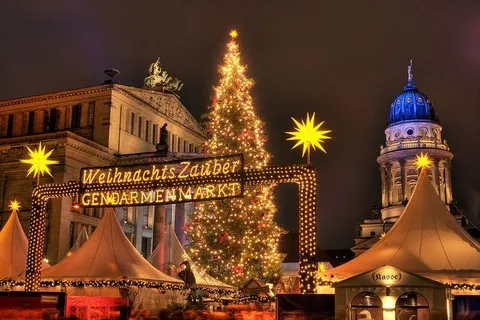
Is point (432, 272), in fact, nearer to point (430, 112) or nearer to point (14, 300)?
point (14, 300)

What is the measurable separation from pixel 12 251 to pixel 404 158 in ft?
199

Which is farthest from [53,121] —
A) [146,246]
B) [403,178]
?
[403,178]

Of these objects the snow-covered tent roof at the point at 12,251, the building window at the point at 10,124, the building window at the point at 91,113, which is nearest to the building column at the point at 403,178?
the building window at the point at 91,113

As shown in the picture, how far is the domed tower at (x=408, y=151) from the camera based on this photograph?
83.3 m

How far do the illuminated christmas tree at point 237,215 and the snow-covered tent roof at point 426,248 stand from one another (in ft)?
30.4

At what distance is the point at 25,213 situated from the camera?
55344 mm

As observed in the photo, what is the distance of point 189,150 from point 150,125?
7496mm

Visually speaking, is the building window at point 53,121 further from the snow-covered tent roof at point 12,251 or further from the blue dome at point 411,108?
the blue dome at point 411,108

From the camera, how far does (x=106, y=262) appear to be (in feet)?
90.7

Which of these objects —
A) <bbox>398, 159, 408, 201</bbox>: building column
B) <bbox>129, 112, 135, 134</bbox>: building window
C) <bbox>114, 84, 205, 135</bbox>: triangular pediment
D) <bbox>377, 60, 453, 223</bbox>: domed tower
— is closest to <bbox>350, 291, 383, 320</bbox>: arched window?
<bbox>114, 84, 205, 135</bbox>: triangular pediment

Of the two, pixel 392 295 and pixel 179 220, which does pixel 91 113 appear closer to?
pixel 179 220

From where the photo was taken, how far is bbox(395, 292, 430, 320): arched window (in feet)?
55.1

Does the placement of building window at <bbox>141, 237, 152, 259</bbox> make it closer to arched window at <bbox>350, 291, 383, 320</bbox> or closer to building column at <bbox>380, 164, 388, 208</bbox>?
building column at <bbox>380, 164, 388, 208</bbox>

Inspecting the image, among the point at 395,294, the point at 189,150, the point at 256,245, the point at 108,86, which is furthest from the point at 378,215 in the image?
the point at 395,294
